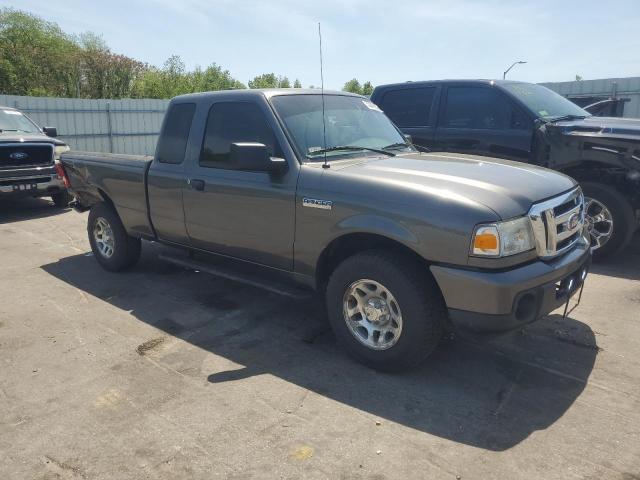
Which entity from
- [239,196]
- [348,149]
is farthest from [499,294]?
[239,196]

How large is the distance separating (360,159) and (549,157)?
322 centimetres

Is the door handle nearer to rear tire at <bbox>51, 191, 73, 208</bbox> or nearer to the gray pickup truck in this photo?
the gray pickup truck

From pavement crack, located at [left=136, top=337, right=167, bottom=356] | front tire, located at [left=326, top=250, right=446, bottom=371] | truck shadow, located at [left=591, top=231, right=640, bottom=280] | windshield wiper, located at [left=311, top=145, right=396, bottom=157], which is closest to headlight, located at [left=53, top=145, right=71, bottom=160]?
pavement crack, located at [left=136, top=337, right=167, bottom=356]

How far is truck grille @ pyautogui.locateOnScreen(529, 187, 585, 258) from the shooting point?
3.22 metres

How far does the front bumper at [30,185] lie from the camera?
8970 mm

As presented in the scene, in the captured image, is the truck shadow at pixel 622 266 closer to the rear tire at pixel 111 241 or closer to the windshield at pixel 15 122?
the rear tire at pixel 111 241

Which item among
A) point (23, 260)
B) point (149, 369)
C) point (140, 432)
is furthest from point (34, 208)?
point (140, 432)

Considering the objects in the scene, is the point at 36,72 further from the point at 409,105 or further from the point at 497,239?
the point at 497,239

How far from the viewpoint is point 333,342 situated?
413 cm

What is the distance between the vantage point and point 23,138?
9414 millimetres

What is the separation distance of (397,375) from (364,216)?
1.10 metres

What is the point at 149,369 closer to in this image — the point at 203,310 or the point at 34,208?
the point at 203,310

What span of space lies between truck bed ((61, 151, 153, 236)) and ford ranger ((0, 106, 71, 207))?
3.33 metres

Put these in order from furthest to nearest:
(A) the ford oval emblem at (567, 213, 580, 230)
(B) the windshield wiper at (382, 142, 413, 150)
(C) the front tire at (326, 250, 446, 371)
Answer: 1. (B) the windshield wiper at (382, 142, 413, 150)
2. (A) the ford oval emblem at (567, 213, 580, 230)
3. (C) the front tire at (326, 250, 446, 371)
